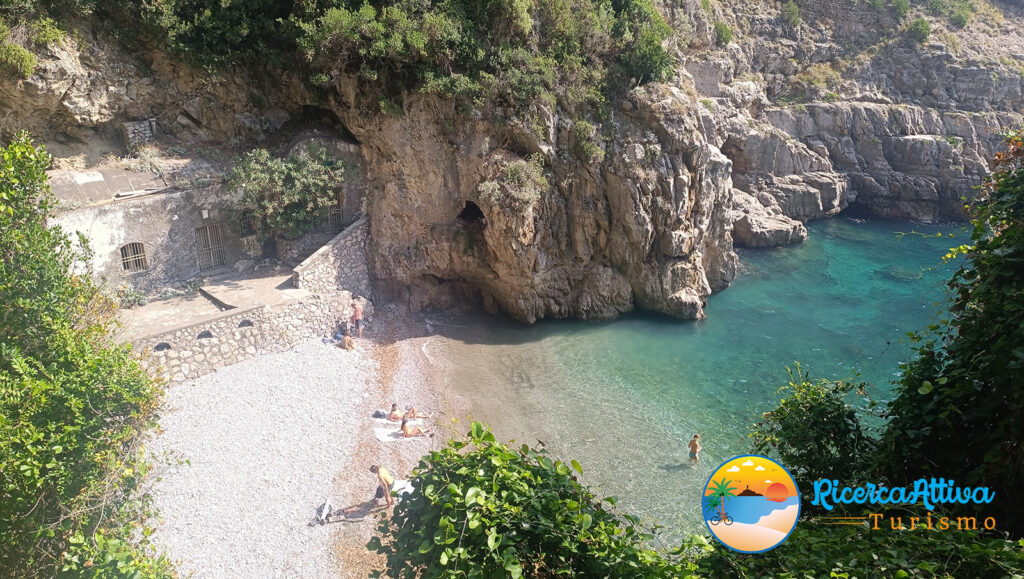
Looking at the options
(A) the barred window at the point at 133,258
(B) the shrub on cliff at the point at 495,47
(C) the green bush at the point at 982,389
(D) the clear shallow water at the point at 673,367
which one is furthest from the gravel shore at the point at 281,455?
(C) the green bush at the point at 982,389

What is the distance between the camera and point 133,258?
22.7 m

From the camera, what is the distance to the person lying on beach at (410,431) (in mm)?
19469

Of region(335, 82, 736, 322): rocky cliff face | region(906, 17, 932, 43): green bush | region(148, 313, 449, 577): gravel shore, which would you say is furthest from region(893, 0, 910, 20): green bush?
region(148, 313, 449, 577): gravel shore

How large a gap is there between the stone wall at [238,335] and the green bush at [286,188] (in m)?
3.51

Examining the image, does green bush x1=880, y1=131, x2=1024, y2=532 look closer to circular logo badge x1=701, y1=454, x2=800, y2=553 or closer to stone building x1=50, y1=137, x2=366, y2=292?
circular logo badge x1=701, y1=454, x2=800, y2=553

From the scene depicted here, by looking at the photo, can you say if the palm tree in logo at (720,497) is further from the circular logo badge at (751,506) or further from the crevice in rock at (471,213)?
the crevice in rock at (471,213)

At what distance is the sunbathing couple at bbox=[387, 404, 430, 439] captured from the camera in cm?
1950

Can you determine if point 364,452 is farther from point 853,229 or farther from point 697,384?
point 853,229

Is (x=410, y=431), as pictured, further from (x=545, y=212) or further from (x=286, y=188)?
(x=545, y=212)

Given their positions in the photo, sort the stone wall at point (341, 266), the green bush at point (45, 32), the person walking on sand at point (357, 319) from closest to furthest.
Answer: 1. the green bush at point (45, 32)
2. the stone wall at point (341, 266)
3. the person walking on sand at point (357, 319)

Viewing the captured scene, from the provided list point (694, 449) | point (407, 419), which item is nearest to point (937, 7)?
point (694, 449)

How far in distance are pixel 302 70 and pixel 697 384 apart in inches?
830

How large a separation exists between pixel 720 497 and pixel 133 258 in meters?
23.2

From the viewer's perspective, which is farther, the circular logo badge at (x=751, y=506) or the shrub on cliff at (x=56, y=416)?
the shrub on cliff at (x=56, y=416)
